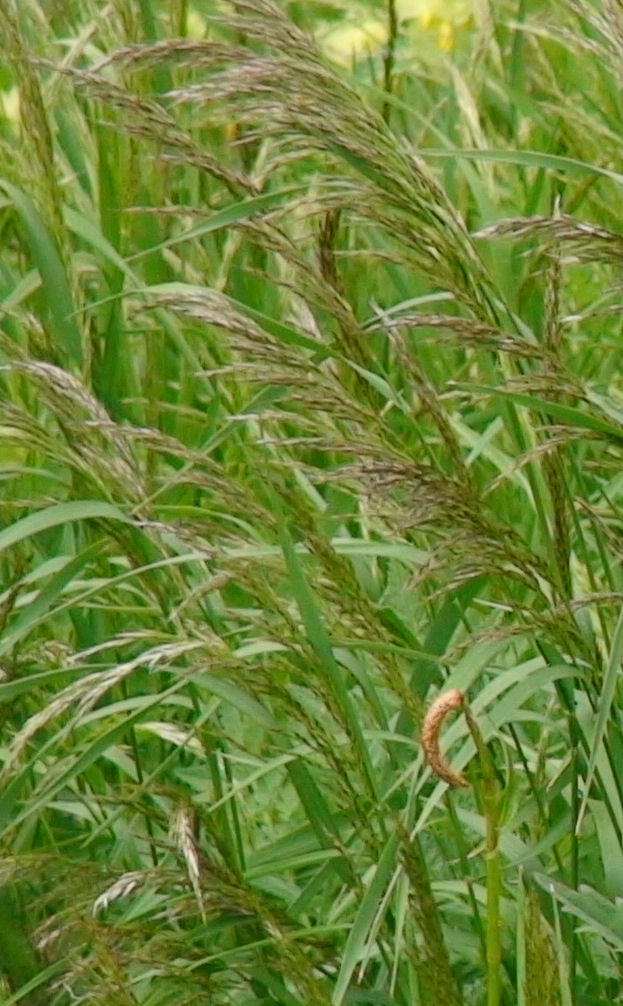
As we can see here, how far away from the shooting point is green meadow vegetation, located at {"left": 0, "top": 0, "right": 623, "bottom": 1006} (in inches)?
67.3

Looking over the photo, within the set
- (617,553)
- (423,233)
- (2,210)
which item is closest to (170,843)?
(617,553)

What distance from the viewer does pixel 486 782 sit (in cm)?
156

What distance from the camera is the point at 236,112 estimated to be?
5.87ft

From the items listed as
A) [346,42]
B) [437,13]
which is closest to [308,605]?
[437,13]

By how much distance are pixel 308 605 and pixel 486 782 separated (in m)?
0.31

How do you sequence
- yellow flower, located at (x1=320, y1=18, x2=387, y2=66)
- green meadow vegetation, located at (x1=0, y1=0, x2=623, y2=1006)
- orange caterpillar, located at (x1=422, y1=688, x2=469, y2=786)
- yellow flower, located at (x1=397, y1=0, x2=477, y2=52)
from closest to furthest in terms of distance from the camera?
orange caterpillar, located at (x1=422, y1=688, x2=469, y2=786) < green meadow vegetation, located at (x1=0, y1=0, x2=623, y2=1006) < yellow flower, located at (x1=397, y1=0, x2=477, y2=52) < yellow flower, located at (x1=320, y1=18, x2=387, y2=66)

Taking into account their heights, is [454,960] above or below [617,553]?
below

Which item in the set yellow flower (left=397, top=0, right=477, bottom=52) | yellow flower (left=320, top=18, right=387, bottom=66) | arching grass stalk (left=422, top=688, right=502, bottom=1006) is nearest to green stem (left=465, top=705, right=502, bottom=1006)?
arching grass stalk (left=422, top=688, right=502, bottom=1006)

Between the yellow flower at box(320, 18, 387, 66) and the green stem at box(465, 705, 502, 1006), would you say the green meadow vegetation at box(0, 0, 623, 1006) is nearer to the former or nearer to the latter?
the green stem at box(465, 705, 502, 1006)

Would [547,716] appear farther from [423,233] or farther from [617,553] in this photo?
[423,233]

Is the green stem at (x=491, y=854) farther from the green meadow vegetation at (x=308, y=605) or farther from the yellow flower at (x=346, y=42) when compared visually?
the yellow flower at (x=346, y=42)

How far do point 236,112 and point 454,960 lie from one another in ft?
2.75

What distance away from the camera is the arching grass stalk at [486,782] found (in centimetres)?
148

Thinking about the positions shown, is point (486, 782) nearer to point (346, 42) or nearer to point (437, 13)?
point (437, 13)
